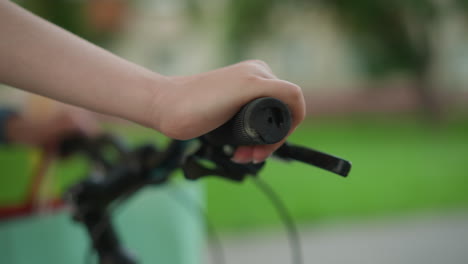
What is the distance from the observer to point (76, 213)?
0.49 meters

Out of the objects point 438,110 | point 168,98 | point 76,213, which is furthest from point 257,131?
point 438,110

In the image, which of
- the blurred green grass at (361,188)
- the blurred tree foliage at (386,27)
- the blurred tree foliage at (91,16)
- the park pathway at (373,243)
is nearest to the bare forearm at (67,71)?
the park pathway at (373,243)

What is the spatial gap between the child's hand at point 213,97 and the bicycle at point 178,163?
0.4 inches

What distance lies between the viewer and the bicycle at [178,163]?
265mm

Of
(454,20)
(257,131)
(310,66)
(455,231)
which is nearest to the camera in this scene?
(257,131)

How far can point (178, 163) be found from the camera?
0.44 m

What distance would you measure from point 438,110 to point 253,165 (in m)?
5.70

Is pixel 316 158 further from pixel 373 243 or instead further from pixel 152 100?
pixel 373 243

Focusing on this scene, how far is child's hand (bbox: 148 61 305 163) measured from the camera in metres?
0.27

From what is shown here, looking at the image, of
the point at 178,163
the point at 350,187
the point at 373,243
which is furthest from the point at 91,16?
the point at 178,163

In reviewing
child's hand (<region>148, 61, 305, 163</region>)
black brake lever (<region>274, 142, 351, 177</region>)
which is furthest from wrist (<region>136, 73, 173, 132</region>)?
black brake lever (<region>274, 142, 351, 177</region>)

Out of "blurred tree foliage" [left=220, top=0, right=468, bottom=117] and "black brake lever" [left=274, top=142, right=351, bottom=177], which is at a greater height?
"black brake lever" [left=274, top=142, right=351, bottom=177]

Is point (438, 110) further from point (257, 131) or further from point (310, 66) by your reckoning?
point (257, 131)

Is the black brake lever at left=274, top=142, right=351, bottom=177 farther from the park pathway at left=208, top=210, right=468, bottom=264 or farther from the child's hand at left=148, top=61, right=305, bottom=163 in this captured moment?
the park pathway at left=208, top=210, right=468, bottom=264
